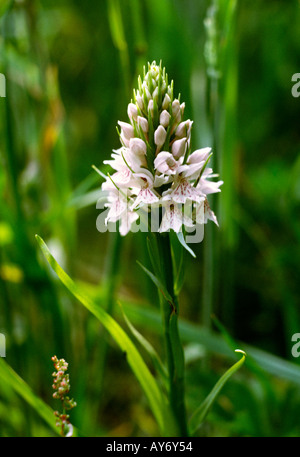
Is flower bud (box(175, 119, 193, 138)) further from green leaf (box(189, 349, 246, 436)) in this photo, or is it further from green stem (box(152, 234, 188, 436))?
green leaf (box(189, 349, 246, 436))

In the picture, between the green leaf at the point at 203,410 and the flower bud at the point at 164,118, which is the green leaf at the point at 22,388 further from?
the flower bud at the point at 164,118

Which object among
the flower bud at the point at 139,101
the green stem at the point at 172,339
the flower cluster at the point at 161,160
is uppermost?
the flower bud at the point at 139,101

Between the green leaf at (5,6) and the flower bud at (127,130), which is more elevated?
the green leaf at (5,6)

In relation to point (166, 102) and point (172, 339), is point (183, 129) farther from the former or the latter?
point (172, 339)

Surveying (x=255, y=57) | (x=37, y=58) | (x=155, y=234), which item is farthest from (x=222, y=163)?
(x=255, y=57)

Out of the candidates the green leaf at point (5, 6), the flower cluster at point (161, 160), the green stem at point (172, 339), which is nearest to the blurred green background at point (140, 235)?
the green leaf at point (5, 6)

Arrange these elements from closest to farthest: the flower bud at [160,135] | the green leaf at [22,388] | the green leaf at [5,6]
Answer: the flower bud at [160,135], the green leaf at [22,388], the green leaf at [5,6]
